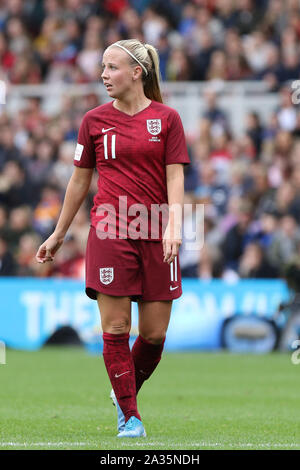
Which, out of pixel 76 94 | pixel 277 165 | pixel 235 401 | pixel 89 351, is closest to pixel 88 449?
pixel 235 401

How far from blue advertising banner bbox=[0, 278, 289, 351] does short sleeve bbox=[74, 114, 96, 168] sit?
7.77 metres

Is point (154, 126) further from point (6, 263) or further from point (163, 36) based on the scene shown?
Answer: point (163, 36)

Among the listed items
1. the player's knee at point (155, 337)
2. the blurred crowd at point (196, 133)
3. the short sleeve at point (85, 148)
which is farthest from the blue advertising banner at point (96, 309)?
the short sleeve at point (85, 148)

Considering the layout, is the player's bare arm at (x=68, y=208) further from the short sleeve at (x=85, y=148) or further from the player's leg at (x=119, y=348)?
the player's leg at (x=119, y=348)

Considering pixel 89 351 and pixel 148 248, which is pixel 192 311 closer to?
pixel 89 351

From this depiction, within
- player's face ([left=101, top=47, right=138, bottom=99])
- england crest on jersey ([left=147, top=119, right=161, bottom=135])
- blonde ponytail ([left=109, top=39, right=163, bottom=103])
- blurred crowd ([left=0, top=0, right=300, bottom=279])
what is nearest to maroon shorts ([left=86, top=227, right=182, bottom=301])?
england crest on jersey ([left=147, top=119, right=161, bottom=135])

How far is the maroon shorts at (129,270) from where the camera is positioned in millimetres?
6660

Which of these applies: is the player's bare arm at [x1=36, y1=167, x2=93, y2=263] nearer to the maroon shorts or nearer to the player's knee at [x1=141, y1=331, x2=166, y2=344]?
the maroon shorts

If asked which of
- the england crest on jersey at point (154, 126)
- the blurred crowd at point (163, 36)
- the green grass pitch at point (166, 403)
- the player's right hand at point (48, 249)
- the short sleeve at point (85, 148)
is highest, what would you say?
the blurred crowd at point (163, 36)

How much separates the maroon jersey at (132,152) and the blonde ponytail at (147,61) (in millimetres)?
200

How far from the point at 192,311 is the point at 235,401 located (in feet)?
18.1

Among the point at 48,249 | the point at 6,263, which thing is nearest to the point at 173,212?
the point at 48,249

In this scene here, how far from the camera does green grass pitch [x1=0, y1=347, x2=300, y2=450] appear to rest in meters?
6.58

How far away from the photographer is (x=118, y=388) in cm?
670
